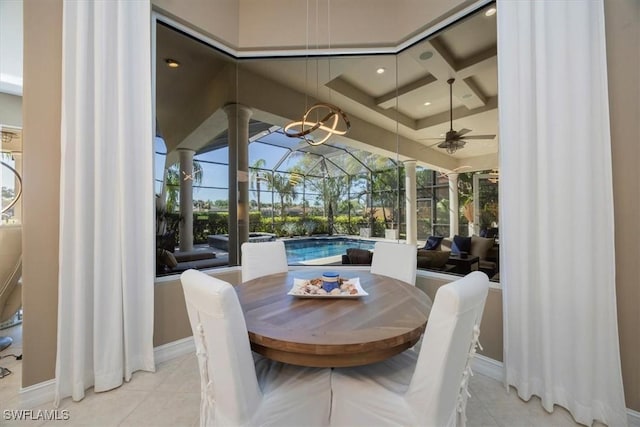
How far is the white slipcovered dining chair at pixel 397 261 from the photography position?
2340mm

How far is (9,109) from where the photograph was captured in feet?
15.2

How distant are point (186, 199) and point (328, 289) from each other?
6.70 ft

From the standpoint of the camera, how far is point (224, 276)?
9.82ft

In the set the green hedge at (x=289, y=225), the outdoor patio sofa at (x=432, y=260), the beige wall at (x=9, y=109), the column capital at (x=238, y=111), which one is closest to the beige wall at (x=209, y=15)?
the column capital at (x=238, y=111)

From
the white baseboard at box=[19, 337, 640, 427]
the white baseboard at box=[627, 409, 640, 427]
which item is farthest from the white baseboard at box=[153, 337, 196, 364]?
the white baseboard at box=[627, 409, 640, 427]

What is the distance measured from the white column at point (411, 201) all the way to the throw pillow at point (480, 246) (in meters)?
0.69

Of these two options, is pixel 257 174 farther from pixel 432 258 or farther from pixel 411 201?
pixel 432 258

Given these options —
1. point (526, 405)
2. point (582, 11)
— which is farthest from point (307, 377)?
point (582, 11)

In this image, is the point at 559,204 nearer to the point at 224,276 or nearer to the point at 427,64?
the point at 427,64

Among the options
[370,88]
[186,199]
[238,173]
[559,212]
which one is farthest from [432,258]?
[186,199]

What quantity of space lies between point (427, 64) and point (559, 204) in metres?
2.10

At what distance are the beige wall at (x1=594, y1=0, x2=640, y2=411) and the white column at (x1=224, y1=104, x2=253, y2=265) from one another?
3.36 meters

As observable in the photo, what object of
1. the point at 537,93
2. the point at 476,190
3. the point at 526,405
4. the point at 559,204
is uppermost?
the point at 537,93

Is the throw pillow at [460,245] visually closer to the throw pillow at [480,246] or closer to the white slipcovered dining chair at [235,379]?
the throw pillow at [480,246]
